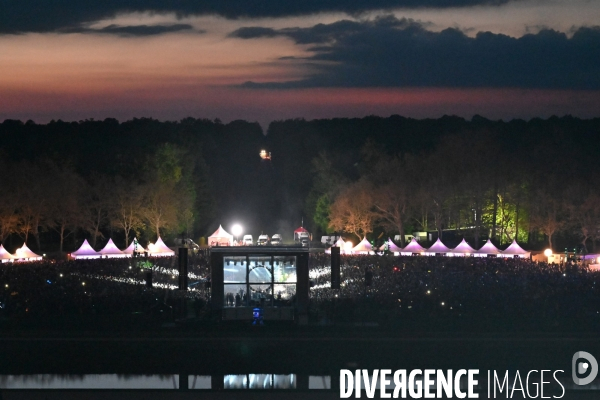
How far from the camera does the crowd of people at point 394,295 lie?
114ft

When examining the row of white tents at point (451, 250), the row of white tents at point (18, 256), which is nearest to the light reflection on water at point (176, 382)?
the row of white tents at point (451, 250)

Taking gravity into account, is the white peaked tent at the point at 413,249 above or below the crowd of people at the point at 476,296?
above

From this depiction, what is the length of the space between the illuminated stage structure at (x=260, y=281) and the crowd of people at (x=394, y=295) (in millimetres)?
1016

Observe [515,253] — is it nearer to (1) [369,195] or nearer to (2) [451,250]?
(2) [451,250]

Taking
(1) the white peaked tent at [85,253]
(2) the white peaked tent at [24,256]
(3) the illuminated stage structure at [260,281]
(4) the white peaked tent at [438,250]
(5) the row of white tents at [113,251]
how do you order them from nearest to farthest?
(3) the illuminated stage structure at [260,281], (2) the white peaked tent at [24,256], (1) the white peaked tent at [85,253], (5) the row of white tents at [113,251], (4) the white peaked tent at [438,250]

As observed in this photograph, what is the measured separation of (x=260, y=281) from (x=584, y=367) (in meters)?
13.5

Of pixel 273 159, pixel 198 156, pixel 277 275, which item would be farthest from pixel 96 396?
pixel 273 159

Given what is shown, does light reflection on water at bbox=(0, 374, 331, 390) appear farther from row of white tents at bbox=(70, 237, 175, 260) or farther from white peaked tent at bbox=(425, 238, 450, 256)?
white peaked tent at bbox=(425, 238, 450, 256)

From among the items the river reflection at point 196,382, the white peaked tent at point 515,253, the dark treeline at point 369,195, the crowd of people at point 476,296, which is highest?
the dark treeline at point 369,195

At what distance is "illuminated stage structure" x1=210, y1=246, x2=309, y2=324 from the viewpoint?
35969 millimetres

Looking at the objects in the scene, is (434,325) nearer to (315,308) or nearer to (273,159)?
(315,308)

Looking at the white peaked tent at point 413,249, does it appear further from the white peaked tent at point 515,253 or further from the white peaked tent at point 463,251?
the white peaked tent at point 515,253

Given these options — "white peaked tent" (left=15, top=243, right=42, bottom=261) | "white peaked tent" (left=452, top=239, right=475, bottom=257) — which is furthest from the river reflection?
"white peaked tent" (left=452, top=239, right=475, bottom=257)

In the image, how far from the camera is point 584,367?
92.5 ft
